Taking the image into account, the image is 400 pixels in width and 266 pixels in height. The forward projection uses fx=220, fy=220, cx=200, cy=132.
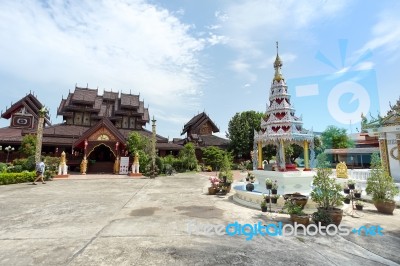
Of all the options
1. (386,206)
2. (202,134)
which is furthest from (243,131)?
(386,206)

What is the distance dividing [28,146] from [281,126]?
23579 mm

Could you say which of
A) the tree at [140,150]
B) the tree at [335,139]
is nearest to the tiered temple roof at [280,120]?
the tree at [140,150]

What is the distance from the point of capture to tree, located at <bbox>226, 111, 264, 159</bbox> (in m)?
33.9

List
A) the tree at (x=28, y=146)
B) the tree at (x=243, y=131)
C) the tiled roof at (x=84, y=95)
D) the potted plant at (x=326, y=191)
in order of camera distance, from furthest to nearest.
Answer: the tree at (x=243, y=131) → the tiled roof at (x=84, y=95) → the tree at (x=28, y=146) → the potted plant at (x=326, y=191)

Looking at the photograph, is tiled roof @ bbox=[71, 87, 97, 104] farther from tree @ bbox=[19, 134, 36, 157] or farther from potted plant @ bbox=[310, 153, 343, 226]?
potted plant @ bbox=[310, 153, 343, 226]

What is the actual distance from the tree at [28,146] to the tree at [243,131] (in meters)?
24.9

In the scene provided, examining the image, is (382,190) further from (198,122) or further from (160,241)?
(198,122)

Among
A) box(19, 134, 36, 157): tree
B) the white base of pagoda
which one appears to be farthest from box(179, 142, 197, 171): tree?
the white base of pagoda

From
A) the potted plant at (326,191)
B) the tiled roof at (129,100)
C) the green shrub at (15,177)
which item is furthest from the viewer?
the tiled roof at (129,100)

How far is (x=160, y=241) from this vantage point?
532 centimetres

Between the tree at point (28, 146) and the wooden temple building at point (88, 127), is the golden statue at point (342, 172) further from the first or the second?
the tree at point (28, 146)

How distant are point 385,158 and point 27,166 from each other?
88.6ft
